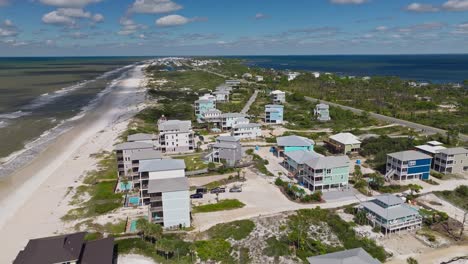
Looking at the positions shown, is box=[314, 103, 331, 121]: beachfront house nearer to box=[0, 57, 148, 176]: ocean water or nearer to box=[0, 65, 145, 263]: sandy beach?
box=[0, 65, 145, 263]: sandy beach

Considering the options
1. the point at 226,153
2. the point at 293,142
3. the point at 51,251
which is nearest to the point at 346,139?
the point at 293,142

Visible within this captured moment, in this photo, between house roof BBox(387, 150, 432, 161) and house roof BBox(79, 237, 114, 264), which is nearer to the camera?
house roof BBox(79, 237, 114, 264)

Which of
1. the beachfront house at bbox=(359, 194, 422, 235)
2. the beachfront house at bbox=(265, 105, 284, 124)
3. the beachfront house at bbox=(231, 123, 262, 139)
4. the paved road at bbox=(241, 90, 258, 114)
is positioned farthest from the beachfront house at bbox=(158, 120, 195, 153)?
the paved road at bbox=(241, 90, 258, 114)

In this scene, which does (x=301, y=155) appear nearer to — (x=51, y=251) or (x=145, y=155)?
(x=145, y=155)

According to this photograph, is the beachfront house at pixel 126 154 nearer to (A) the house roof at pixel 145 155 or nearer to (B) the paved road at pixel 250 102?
(A) the house roof at pixel 145 155

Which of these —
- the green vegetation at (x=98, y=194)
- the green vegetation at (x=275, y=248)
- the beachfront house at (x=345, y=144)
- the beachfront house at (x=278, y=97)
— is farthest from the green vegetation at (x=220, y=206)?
the beachfront house at (x=278, y=97)

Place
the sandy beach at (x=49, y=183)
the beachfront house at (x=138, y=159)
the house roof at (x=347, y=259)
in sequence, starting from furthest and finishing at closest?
the beachfront house at (x=138, y=159)
the sandy beach at (x=49, y=183)
the house roof at (x=347, y=259)
